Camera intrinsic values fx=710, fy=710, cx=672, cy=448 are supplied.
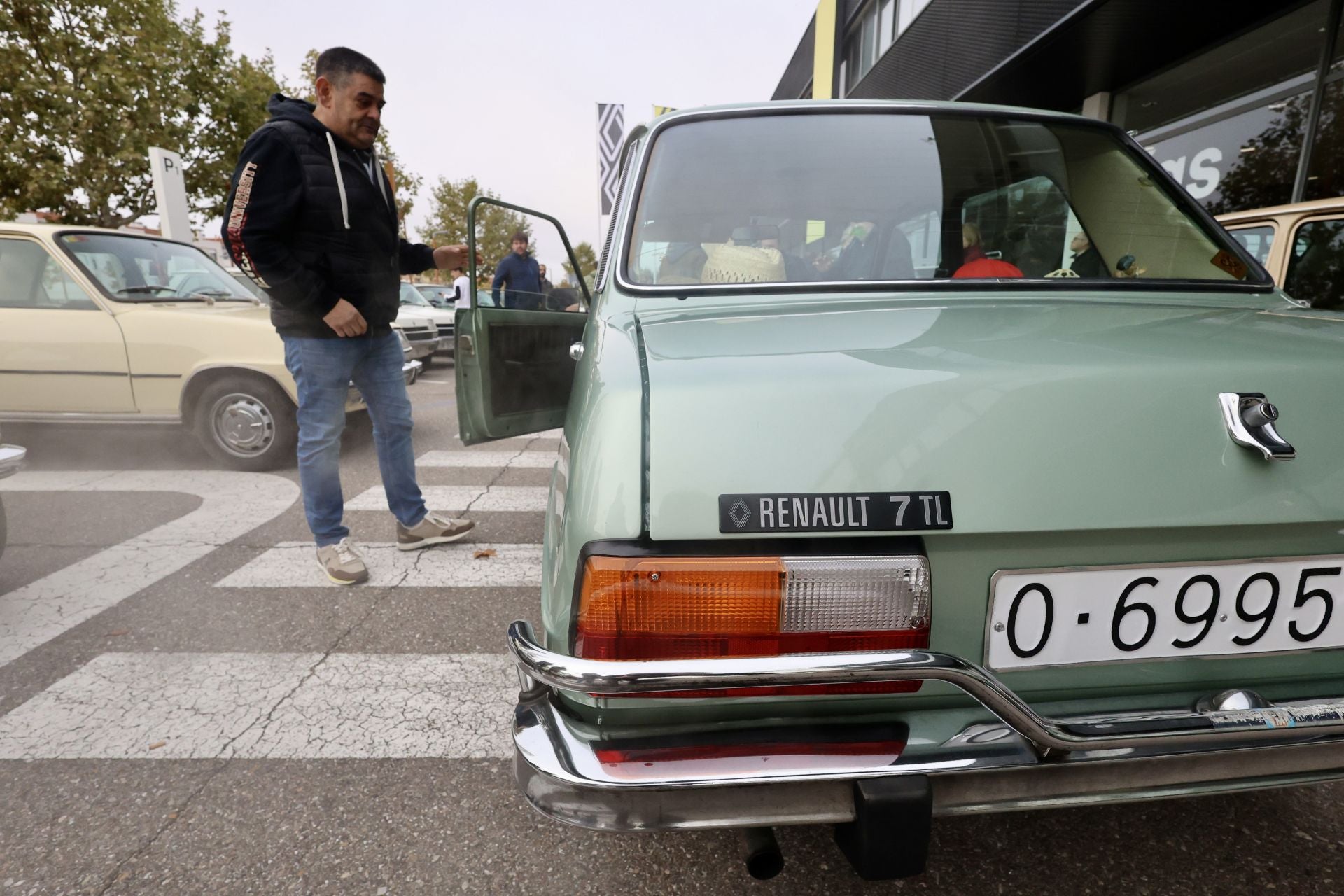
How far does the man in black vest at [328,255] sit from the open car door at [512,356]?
64 cm

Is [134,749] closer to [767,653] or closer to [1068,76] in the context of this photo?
[767,653]

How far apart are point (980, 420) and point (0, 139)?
2027cm

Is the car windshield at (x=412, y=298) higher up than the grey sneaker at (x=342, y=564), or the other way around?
the car windshield at (x=412, y=298)

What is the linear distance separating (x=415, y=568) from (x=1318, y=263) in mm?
5642

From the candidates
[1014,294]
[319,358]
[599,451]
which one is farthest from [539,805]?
[319,358]

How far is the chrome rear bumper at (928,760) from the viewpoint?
1006 mm

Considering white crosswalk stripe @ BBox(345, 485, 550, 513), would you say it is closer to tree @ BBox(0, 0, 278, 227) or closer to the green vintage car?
the green vintage car

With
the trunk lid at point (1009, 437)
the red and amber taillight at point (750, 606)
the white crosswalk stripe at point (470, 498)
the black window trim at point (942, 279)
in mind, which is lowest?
the white crosswalk stripe at point (470, 498)

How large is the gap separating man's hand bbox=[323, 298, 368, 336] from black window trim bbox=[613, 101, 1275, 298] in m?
1.54

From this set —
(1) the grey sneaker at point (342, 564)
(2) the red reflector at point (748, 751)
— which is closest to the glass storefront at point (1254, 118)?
(2) the red reflector at point (748, 751)

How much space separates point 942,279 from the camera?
1.82m

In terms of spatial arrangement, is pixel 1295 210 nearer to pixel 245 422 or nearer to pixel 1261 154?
pixel 1261 154

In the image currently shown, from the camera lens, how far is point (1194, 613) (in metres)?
1.18

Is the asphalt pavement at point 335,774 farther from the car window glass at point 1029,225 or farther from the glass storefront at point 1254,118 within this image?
the glass storefront at point 1254,118
